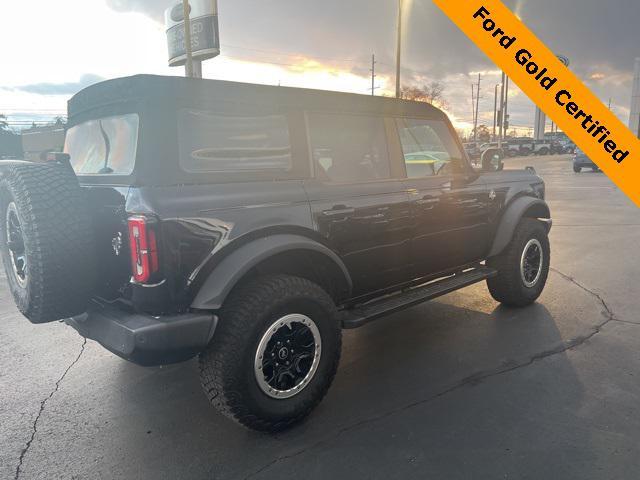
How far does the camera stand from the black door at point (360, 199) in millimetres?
3166

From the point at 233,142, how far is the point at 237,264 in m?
0.74

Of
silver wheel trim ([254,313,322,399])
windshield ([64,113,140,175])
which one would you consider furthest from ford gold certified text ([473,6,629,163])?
windshield ([64,113,140,175])

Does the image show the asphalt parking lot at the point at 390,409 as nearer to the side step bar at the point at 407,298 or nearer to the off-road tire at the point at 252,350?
the off-road tire at the point at 252,350

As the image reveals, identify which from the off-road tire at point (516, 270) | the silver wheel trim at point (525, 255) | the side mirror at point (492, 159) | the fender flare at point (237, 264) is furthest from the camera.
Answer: the silver wheel trim at point (525, 255)

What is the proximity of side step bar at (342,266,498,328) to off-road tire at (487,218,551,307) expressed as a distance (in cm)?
22

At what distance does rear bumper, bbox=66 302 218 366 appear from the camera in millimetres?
2379

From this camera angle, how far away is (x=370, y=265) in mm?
3463

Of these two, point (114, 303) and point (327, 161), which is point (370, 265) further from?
point (114, 303)

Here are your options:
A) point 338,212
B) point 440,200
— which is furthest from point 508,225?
point 338,212

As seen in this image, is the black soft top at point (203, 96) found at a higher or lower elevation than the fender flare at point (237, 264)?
higher

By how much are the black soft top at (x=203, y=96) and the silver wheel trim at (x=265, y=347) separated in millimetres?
1319

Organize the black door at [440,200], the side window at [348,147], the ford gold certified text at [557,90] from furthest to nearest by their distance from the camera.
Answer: the ford gold certified text at [557,90], the black door at [440,200], the side window at [348,147]

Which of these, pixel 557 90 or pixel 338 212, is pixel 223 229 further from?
pixel 557 90

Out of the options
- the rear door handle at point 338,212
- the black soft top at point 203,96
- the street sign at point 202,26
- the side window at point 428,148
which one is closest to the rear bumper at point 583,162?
the street sign at point 202,26
